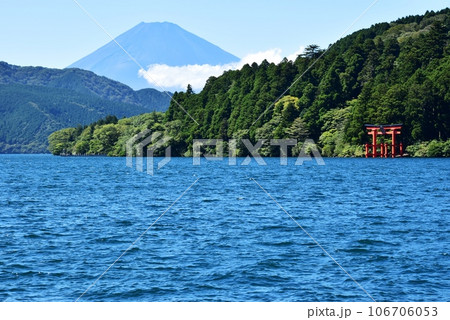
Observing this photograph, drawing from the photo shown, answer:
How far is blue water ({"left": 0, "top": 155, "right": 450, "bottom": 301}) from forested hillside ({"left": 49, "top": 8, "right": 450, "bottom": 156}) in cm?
6170

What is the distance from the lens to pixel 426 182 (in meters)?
50.8

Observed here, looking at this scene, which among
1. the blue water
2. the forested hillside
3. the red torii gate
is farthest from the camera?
→ the forested hillside

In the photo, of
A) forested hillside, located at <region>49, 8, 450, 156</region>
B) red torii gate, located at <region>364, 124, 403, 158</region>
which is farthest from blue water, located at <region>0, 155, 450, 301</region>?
forested hillside, located at <region>49, 8, 450, 156</region>

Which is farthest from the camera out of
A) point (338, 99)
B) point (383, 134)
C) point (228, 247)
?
point (338, 99)

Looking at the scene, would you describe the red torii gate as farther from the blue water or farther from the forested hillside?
the blue water

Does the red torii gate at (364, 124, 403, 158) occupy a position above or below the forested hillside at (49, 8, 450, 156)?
below

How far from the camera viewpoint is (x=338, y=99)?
123 m

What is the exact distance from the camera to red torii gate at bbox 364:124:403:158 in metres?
100

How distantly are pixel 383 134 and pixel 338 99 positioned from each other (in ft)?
73.3

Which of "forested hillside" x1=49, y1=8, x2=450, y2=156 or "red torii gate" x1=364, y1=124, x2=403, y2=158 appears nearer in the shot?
"red torii gate" x1=364, y1=124, x2=403, y2=158

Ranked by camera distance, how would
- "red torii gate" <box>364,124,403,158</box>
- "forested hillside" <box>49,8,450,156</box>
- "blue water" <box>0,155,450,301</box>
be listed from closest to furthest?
1. "blue water" <box>0,155,450,301</box>
2. "red torii gate" <box>364,124,403,158</box>
3. "forested hillside" <box>49,8,450,156</box>

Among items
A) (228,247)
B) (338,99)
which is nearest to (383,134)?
(338,99)

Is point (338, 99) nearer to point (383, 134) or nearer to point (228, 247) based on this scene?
point (383, 134)

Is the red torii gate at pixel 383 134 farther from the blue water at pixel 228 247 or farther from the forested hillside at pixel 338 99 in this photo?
the blue water at pixel 228 247
